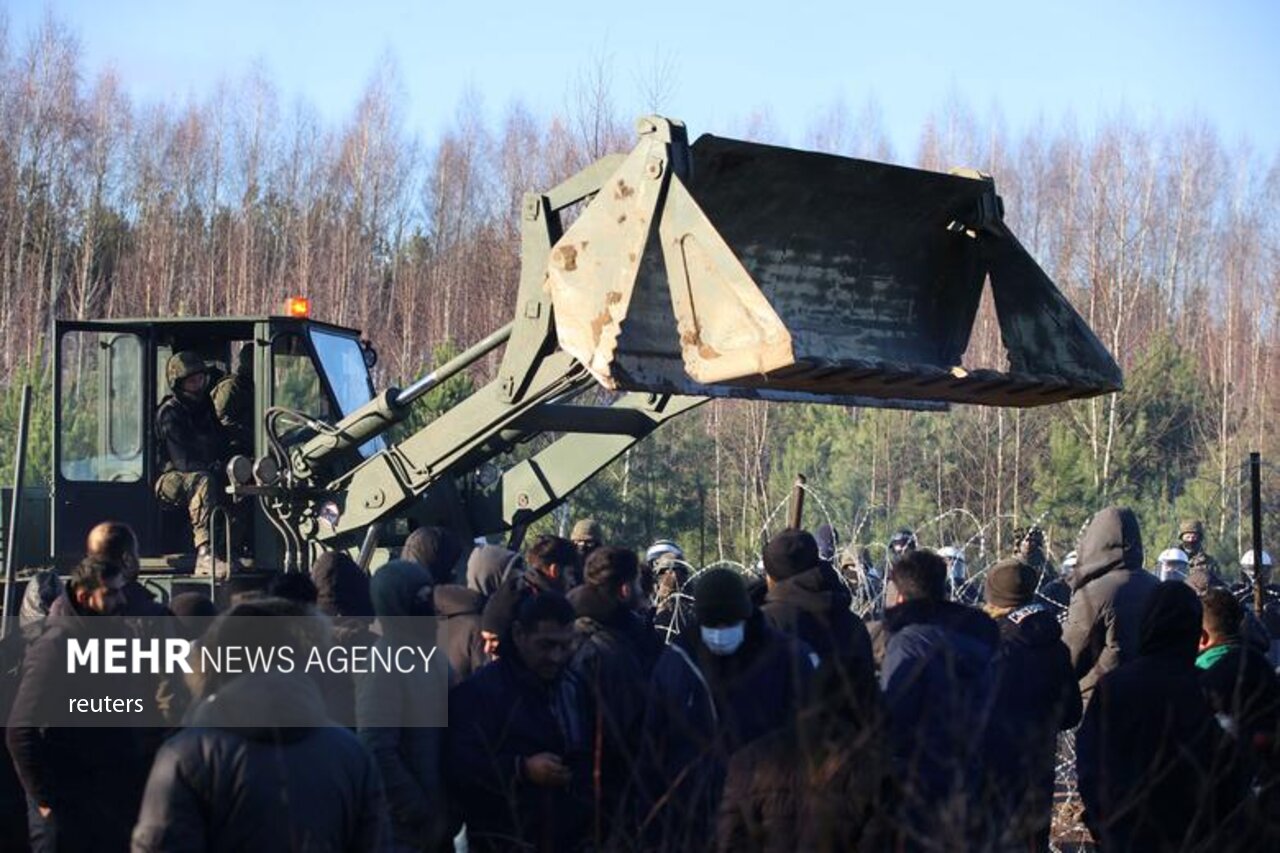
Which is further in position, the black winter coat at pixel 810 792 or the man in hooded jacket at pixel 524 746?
the man in hooded jacket at pixel 524 746

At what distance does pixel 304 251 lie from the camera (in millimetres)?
40000

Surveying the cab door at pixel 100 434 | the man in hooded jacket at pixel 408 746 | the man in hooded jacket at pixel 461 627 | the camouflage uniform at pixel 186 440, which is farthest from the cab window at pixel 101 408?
the man in hooded jacket at pixel 408 746

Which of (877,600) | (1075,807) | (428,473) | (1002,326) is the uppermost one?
(1002,326)

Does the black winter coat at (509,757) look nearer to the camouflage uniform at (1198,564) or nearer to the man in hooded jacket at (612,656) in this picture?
the man in hooded jacket at (612,656)

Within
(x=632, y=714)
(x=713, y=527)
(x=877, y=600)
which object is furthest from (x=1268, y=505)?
(x=632, y=714)

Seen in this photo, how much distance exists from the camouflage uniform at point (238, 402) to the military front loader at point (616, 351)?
0.12 m

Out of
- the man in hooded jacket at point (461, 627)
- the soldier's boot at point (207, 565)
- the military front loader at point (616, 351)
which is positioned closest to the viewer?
the man in hooded jacket at point (461, 627)

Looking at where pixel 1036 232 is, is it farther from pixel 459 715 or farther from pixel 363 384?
pixel 459 715

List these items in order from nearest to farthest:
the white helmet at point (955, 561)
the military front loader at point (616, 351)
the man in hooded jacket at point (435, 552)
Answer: the military front loader at point (616, 351)
the man in hooded jacket at point (435, 552)
the white helmet at point (955, 561)

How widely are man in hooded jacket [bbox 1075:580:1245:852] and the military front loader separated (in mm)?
1642

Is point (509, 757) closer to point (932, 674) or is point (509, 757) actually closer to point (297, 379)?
point (932, 674)

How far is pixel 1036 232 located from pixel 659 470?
1011 inches

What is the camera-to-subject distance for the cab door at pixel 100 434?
1035 centimetres

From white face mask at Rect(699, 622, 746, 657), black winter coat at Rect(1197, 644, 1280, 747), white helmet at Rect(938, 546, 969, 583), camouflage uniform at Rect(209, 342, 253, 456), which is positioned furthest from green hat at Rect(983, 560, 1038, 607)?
camouflage uniform at Rect(209, 342, 253, 456)
